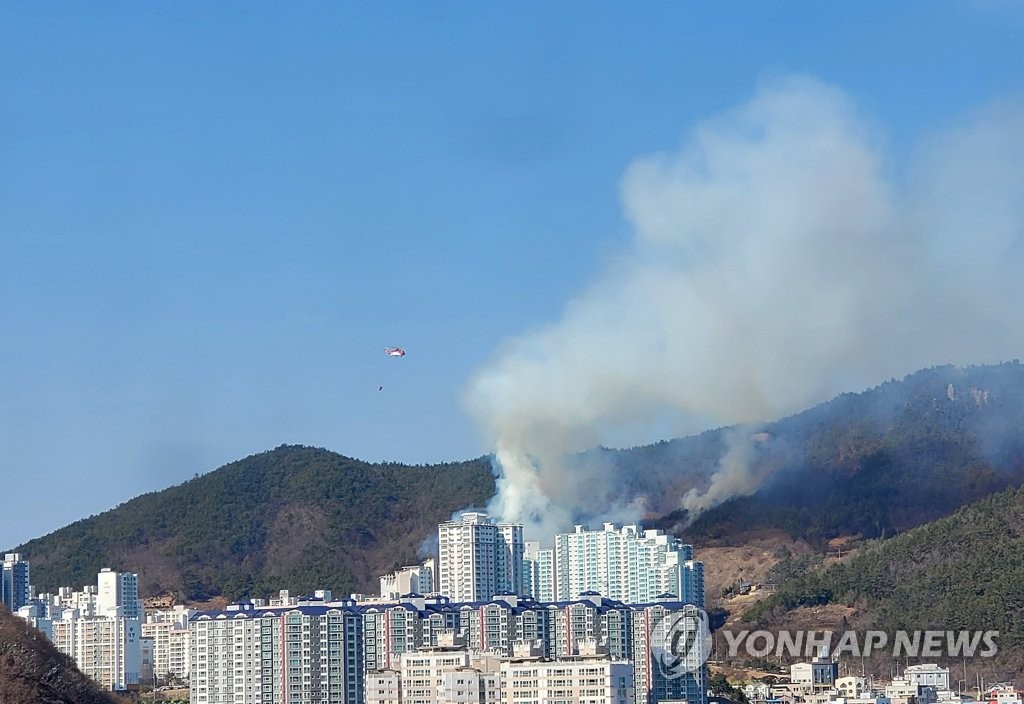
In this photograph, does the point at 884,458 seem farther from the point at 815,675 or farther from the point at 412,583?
the point at 815,675

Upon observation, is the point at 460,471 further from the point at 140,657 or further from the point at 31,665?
the point at 31,665

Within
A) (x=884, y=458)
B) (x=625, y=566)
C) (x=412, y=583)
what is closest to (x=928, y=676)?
(x=625, y=566)

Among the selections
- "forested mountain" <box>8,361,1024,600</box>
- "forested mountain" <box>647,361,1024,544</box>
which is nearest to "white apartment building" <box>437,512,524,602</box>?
"forested mountain" <box>8,361,1024,600</box>

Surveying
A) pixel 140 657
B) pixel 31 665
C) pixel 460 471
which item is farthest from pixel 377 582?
pixel 31 665

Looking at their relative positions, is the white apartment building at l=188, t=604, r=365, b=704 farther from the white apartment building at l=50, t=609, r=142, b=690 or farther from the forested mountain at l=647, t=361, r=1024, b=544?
the forested mountain at l=647, t=361, r=1024, b=544

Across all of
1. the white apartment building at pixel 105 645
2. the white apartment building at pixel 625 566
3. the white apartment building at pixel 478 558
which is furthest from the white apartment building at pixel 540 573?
the white apartment building at pixel 105 645
